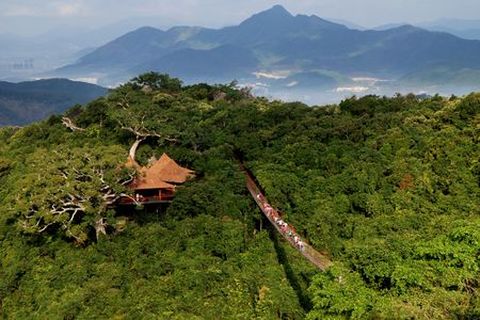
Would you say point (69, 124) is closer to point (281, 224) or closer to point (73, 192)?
point (73, 192)

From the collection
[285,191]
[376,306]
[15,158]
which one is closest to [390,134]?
[285,191]

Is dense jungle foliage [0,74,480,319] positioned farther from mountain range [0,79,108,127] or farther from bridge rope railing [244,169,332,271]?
mountain range [0,79,108,127]

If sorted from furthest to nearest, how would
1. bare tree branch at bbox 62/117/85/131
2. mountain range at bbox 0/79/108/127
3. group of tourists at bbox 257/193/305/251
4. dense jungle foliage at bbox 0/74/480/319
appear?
mountain range at bbox 0/79/108/127 < bare tree branch at bbox 62/117/85/131 < group of tourists at bbox 257/193/305/251 < dense jungle foliage at bbox 0/74/480/319

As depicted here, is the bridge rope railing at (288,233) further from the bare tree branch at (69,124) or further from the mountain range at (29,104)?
the mountain range at (29,104)

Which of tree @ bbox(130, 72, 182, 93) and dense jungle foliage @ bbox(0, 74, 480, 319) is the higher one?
tree @ bbox(130, 72, 182, 93)

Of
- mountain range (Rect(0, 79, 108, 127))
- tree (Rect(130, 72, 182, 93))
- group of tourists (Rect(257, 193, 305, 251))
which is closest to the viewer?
group of tourists (Rect(257, 193, 305, 251))

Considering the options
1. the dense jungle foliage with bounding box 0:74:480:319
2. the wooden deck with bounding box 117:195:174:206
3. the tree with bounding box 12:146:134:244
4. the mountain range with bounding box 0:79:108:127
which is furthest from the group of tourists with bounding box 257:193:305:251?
the mountain range with bounding box 0:79:108:127
